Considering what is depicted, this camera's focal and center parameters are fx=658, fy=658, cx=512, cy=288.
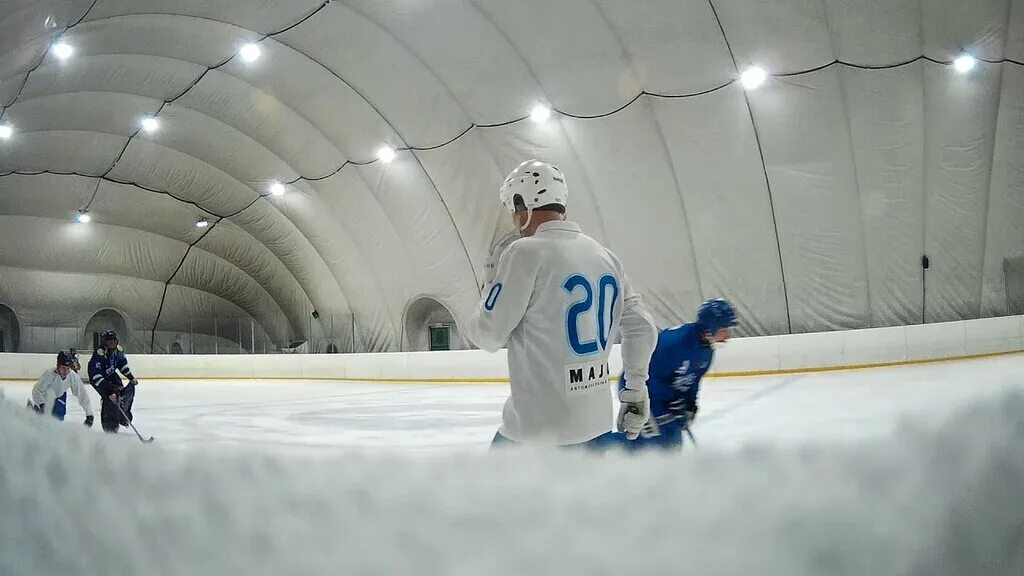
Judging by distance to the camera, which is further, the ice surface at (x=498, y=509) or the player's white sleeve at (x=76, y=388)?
the player's white sleeve at (x=76, y=388)

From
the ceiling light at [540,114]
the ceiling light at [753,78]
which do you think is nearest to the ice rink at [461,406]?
the ceiling light at [753,78]

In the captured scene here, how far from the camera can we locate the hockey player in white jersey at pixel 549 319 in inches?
47.4

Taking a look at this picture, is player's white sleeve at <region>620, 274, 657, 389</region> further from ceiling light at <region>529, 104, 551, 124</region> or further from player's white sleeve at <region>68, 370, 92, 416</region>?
player's white sleeve at <region>68, 370, 92, 416</region>

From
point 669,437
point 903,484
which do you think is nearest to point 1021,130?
point 669,437

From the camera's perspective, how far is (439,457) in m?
0.59

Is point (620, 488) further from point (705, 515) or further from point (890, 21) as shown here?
point (890, 21)

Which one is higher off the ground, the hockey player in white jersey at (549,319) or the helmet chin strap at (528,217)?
the helmet chin strap at (528,217)

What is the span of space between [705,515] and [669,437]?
151 centimetres

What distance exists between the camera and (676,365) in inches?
101

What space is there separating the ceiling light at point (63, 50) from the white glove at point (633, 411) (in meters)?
1.76

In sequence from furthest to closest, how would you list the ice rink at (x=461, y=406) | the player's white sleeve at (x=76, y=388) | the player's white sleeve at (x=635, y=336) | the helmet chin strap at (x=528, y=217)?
the player's white sleeve at (x=76, y=388) < the player's white sleeve at (x=635, y=336) < the helmet chin strap at (x=528, y=217) < the ice rink at (x=461, y=406)

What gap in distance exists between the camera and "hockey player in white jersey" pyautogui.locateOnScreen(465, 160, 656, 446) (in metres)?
1.21

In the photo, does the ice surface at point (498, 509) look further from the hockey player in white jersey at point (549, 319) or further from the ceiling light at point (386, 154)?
the ceiling light at point (386, 154)

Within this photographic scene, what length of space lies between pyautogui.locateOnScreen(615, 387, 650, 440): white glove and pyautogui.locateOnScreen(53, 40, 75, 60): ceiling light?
1.76 metres
